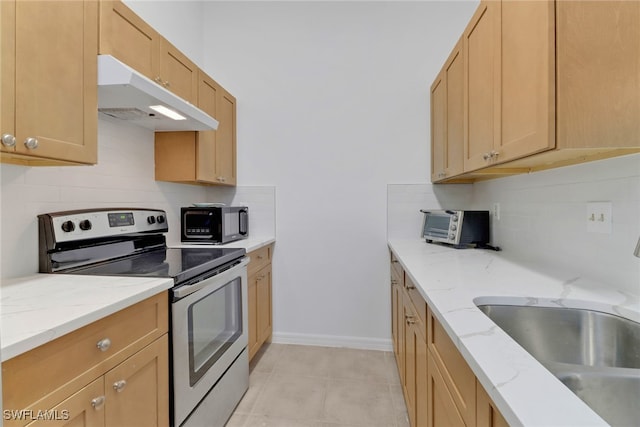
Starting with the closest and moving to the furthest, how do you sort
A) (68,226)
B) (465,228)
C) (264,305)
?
(68,226)
(465,228)
(264,305)

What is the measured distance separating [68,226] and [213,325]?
81 centimetres

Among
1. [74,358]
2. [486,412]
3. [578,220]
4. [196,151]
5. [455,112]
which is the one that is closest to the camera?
[486,412]

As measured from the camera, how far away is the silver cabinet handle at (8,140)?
944mm

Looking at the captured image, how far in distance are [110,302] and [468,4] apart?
10.2 ft

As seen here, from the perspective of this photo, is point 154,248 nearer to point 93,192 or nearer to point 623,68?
point 93,192

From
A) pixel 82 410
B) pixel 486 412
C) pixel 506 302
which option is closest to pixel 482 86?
pixel 506 302

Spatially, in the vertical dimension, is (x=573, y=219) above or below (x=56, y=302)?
above

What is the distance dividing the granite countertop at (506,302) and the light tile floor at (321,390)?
0.92m

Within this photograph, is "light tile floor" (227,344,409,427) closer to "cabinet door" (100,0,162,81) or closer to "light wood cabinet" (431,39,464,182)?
"light wood cabinet" (431,39,464,182)

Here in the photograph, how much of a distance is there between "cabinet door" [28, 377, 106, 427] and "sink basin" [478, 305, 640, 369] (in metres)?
1.18

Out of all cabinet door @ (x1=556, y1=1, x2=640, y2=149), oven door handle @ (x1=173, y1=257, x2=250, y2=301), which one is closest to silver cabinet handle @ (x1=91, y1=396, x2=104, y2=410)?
oven door handle @ (x1=173, y1=257, x2=250, y2=301)

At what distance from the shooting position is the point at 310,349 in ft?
8.39

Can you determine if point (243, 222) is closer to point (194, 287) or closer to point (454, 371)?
point (194, 287)

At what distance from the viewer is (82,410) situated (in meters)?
0.84
